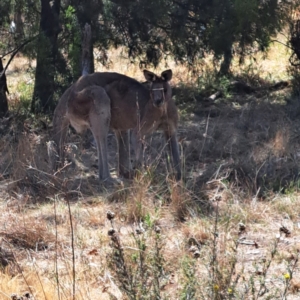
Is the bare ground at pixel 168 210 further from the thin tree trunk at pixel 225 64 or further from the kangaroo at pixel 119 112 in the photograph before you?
the thin tree trunk at pixel 225 64

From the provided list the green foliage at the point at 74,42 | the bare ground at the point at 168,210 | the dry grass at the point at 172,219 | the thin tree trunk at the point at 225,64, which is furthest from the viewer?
the thin tree trunk at the point at 225,64

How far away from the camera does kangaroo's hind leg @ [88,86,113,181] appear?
736 centimetres

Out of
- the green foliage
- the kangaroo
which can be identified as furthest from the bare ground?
the green foliage

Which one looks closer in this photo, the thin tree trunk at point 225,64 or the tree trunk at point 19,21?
the tree trunk at point 19,21

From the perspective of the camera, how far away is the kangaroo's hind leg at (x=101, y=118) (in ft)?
24.1

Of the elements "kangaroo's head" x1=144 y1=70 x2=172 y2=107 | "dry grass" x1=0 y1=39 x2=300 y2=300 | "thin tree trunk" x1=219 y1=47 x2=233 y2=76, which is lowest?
"dry grass" x1=0 y1=39 x2=300 y2=300

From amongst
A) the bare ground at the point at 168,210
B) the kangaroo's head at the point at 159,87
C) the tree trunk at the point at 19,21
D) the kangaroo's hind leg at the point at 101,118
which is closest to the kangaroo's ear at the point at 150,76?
the kangaroo's head at the point at 159,87

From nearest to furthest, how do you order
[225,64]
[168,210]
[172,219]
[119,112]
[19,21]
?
[172,219], [168,210], [119,112], [19,21], [225,64]

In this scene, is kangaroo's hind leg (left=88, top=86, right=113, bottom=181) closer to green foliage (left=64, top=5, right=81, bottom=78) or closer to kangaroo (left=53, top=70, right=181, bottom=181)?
kangaroo (left=53, top=70, right=181, bottom=181)

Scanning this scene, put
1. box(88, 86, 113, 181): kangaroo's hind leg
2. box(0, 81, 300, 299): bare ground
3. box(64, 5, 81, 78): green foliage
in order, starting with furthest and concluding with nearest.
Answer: box(64, 5, 81, 78): green foliage, box(88, 86, 113, 181): kangaroo's hind leg, box(0, 81, 300, 299): bare ground

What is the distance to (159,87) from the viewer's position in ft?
23.7

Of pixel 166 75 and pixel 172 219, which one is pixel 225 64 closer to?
pixel 166 75

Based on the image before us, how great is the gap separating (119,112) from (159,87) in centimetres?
61

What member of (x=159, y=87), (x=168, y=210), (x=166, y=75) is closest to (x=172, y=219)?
(x=168, y=210)
